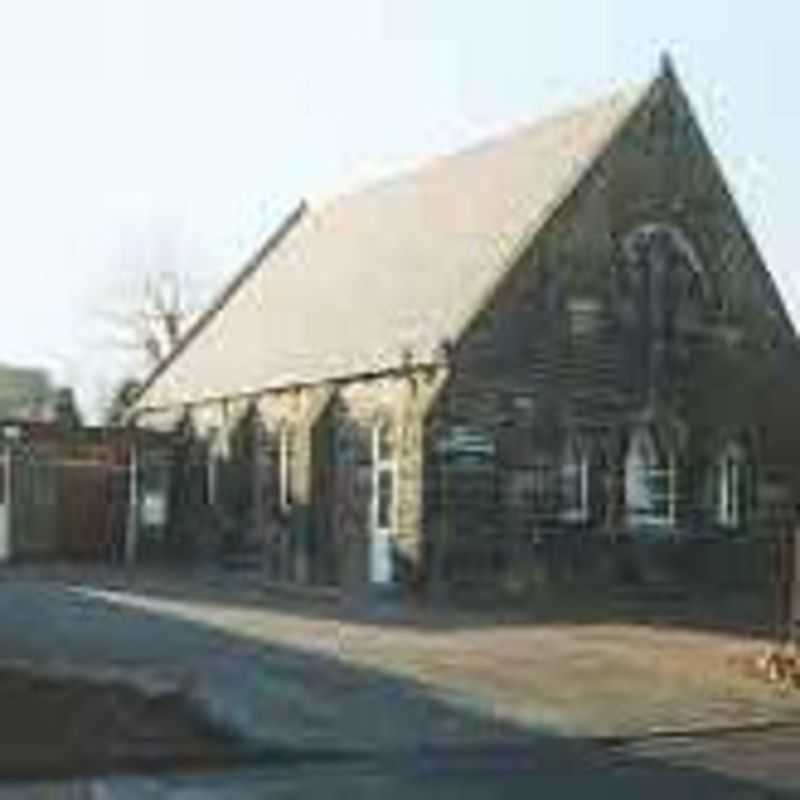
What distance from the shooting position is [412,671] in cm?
2639

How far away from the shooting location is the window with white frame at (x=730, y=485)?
4444 cm

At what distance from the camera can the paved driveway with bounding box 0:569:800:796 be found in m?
21.2

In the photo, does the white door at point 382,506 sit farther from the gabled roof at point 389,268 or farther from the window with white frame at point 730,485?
the window with white frame at point 730,485

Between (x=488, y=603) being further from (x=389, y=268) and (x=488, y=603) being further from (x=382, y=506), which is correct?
(x=389, y=268)

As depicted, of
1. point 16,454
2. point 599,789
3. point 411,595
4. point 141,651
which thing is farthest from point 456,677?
point 16,454

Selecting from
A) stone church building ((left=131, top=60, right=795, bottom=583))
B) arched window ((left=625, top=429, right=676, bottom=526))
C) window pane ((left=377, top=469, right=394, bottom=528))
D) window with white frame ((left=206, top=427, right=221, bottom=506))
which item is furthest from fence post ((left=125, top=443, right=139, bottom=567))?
arched window ((left=625, top=429, right=676, bottom=526))

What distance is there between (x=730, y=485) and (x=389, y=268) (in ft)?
27.1

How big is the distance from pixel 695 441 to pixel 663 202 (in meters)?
4.64

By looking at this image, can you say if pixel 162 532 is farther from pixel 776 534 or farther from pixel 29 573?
pixel 776 534

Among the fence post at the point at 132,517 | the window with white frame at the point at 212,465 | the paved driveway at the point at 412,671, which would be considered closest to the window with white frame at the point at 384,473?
the paved driveway at the point at 412,671

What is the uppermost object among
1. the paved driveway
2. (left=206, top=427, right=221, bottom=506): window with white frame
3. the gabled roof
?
the gabled roof

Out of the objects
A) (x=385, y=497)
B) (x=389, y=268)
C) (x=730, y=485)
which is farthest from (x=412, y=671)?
(x=389, y=268)

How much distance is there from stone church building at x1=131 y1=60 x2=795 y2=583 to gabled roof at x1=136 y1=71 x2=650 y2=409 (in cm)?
9

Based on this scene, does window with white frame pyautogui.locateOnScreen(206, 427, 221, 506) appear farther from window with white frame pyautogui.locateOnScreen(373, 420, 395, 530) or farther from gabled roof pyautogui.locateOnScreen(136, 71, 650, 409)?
window with white frame pyautogui.locateOnScreen(373, 420, 395, 530)
